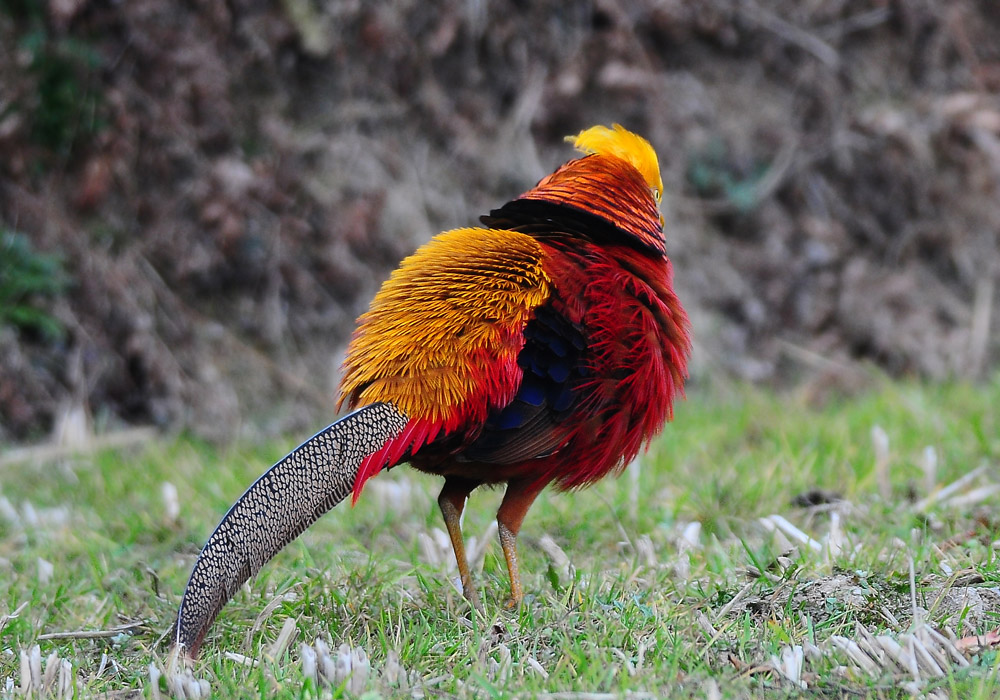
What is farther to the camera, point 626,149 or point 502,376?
point 626,149

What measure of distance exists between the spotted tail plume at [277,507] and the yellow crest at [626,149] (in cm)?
102

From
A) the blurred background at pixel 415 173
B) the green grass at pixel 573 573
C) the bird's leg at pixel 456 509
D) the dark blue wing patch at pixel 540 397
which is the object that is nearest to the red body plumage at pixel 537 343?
the dark blue wing patch at pixel 540 397

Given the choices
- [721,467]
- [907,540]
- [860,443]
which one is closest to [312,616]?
[907,540]

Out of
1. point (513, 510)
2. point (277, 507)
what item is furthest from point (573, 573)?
point (277, 507)

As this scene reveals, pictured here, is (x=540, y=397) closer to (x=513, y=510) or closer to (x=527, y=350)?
(x=527, y=350)

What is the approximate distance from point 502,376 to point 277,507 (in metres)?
0.54

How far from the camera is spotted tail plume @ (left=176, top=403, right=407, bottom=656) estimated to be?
2012mm

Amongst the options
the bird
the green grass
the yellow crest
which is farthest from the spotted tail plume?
the yellow crest

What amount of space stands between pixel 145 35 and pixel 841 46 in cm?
365

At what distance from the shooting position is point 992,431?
3.72 m

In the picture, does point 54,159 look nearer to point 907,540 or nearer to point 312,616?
point 312,616

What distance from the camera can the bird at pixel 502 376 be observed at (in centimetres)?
210

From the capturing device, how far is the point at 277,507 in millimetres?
2076

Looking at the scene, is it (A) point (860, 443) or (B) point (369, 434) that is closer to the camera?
(B) point (369, 434)
